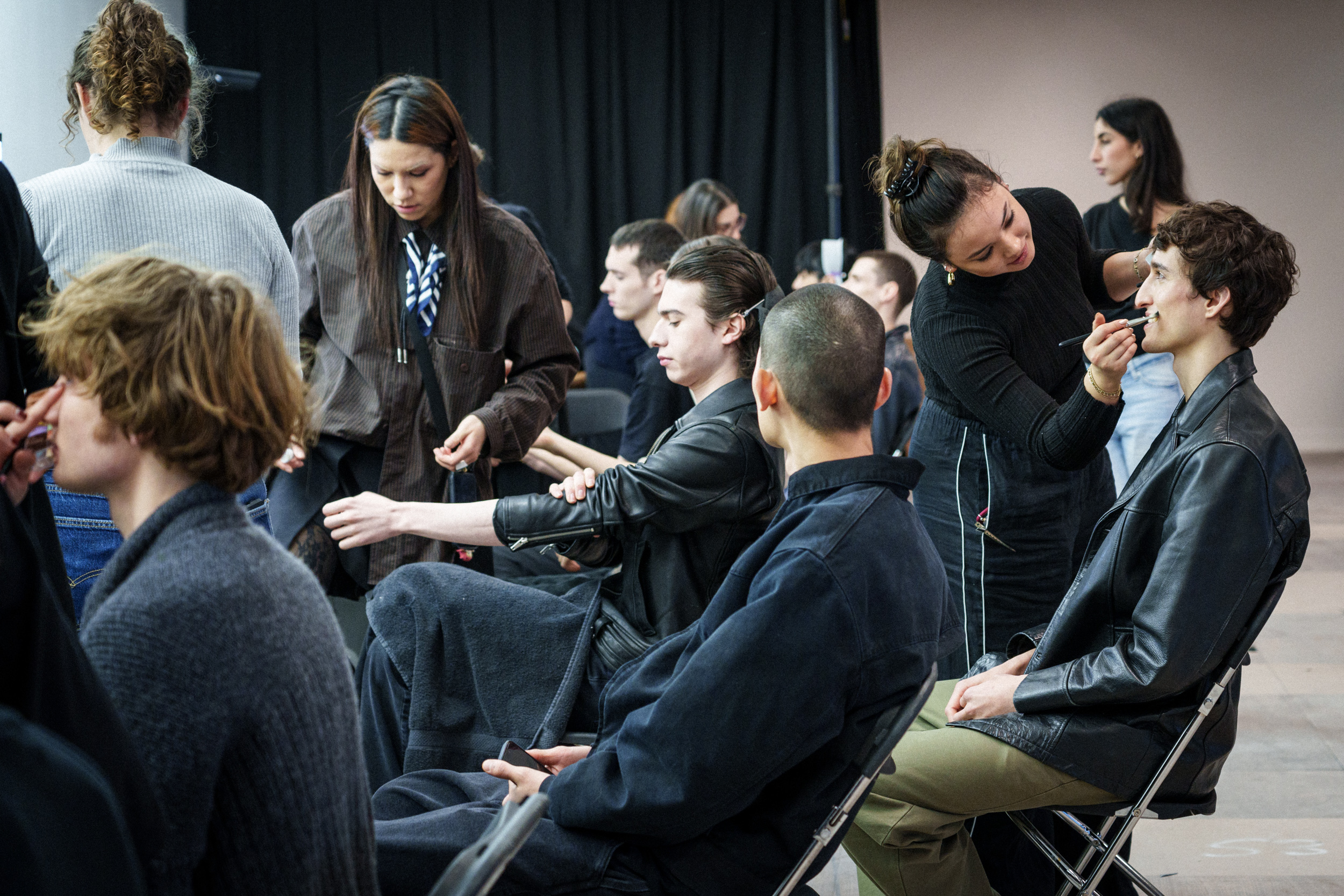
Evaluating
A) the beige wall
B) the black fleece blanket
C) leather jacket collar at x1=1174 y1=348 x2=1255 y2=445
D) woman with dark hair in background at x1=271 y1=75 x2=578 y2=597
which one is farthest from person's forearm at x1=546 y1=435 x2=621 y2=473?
the beige wall

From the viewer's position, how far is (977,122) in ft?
24.5

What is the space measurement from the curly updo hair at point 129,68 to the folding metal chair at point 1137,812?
1.72 metres

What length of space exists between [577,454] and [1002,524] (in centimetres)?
115

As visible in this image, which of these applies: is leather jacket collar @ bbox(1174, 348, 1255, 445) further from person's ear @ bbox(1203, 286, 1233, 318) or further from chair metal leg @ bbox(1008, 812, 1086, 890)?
chair metal leg @ bbox(1008, 812, 1086, 890)

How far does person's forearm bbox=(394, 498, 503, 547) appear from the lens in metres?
2.04

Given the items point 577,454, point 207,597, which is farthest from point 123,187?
point 577,454

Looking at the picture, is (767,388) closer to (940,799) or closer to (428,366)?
(940,799)

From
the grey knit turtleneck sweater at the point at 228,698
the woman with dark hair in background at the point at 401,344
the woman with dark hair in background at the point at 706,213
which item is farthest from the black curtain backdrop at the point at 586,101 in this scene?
the grey knit turtleneck sweater at the point at 228,698

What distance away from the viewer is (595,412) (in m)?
4.03

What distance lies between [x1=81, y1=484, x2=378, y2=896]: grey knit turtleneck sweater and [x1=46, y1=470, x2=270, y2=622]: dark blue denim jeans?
88 centimetres

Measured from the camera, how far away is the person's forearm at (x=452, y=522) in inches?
80.4

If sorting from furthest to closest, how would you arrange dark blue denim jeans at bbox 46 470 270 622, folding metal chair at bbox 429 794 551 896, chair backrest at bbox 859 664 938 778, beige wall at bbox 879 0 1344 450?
beige wall at bbox 879 0 1344 450, dark blue denim jeans at bbox 46 470 270 622, chair backrest at bbox 859 664 938 778, folding metal chair at bbox 429 794 551 896

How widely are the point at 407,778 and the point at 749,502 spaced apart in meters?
0.72

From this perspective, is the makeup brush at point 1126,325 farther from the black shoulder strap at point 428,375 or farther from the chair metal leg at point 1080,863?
the black shoulder strap at point 428,375
